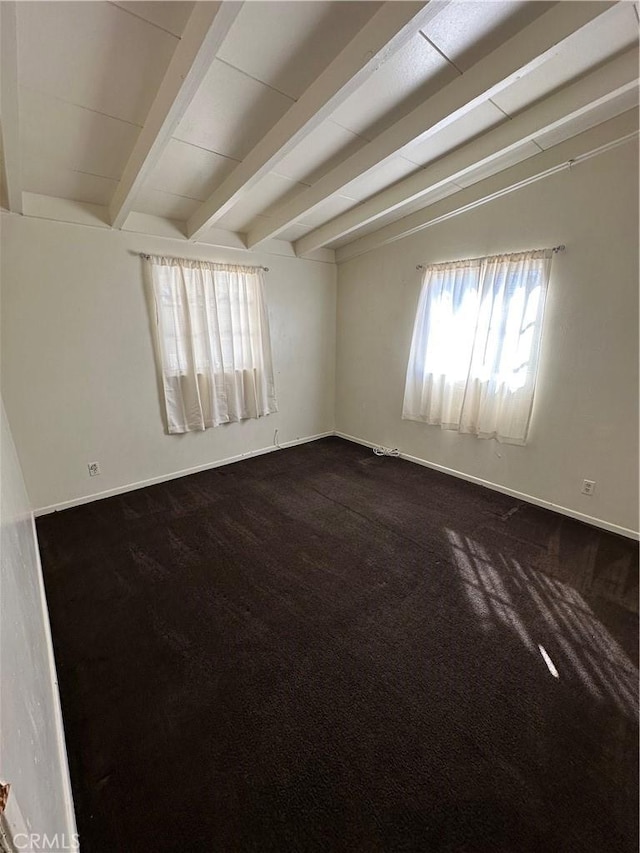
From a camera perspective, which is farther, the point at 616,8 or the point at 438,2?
the point at 616,8

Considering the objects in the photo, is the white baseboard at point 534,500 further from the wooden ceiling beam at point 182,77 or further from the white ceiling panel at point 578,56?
the wooden ceiling beam at point 182,77

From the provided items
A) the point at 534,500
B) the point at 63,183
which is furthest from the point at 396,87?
the point at 534,500

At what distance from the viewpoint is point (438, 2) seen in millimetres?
1074

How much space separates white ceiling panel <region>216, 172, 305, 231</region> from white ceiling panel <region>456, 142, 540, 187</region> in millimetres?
1295

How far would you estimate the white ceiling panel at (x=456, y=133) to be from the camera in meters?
1.84

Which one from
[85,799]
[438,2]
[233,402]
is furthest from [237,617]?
[438,2]

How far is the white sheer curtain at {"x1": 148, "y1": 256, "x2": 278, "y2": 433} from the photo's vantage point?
118 inches

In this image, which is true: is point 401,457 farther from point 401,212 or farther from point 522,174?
point 522,174

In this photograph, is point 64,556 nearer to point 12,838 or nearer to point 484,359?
point 12,838

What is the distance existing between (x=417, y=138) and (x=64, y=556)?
128 inches

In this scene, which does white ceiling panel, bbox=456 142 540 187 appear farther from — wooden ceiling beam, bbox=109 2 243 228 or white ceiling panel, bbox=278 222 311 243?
wooden ceiling beam, bbox=109 2 243 228

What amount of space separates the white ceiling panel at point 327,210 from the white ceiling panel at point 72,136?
4.41 ft

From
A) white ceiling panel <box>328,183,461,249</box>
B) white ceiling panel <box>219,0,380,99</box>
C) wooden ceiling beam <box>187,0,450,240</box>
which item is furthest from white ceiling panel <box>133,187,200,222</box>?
white ceiling panel <box>328,183,461,249</box>

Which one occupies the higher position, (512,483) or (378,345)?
(378,345)
